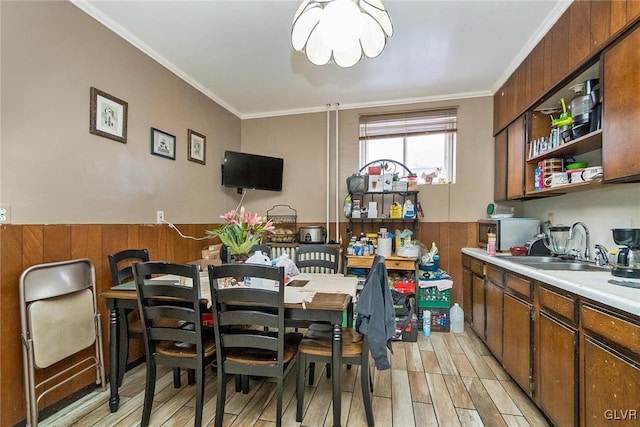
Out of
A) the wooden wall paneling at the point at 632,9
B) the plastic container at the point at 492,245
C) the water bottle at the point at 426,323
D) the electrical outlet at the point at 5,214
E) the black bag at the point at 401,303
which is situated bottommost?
the water bottle at the point at 426,323

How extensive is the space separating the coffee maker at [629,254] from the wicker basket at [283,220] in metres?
3.03

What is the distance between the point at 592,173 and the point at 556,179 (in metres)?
0.39

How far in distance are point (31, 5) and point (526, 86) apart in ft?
12.4

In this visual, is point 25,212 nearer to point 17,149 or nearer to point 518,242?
point 17,149

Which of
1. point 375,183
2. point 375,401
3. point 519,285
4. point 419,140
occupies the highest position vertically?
point 419,140

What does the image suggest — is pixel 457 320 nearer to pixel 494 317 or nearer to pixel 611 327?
pixel 494 317

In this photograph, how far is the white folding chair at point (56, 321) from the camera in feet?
5.54

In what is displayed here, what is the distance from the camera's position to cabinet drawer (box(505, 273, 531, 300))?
1.96 m

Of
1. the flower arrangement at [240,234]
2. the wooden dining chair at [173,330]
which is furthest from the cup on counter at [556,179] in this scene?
the wooden dining chair at [173,330]

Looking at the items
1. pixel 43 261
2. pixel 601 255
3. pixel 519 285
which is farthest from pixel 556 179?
pixel 43 261

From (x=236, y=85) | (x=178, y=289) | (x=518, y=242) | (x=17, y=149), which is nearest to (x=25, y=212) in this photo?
(x=17, y=149)

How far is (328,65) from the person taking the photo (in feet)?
9.54

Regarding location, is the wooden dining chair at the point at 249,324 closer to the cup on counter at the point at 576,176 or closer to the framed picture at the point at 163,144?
the framed picture at the point at 163,144

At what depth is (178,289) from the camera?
5.47 ft
